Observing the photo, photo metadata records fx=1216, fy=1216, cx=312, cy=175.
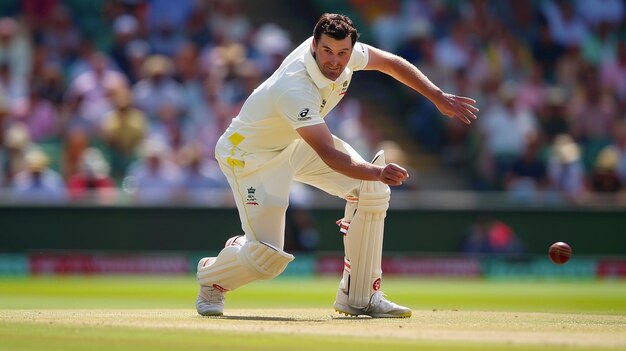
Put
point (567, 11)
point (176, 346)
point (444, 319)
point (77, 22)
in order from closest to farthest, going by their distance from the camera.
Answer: point (176, 346)
point (444, 319)
point (77, 22)
point (567, 11)

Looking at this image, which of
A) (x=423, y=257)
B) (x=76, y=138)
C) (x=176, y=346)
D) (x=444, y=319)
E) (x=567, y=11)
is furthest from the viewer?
(x=567, y=11)

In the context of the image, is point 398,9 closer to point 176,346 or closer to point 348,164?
point 348,164

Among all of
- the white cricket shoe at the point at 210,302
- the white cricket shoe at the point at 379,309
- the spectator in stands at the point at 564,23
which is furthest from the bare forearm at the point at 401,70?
the spectator in stands at the point at 564,23

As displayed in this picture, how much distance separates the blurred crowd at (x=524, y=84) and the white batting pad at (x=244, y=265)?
7527 mm

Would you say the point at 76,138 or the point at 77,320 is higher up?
the point at 76,138

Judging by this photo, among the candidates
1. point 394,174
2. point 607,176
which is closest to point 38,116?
point 607,176

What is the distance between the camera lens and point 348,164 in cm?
629

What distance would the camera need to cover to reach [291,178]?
22.5ft

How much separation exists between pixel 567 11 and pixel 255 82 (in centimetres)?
483

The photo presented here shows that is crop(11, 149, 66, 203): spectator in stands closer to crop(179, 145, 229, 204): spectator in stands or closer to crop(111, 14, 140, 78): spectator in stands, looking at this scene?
crop(179, 145, 229, 204): spectator in stands

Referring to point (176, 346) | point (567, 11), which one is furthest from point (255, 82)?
point (176, 346)

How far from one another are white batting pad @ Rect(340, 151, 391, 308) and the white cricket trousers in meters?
0.12

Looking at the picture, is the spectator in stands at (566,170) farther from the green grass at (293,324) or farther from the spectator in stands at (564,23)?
the green grass at (293,324)

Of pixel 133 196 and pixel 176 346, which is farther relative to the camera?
pixel 133 196
